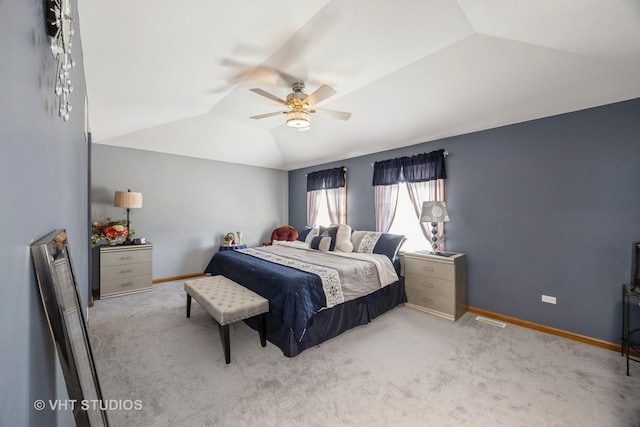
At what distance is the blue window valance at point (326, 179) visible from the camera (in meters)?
5.31

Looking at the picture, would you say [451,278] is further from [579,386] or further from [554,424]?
[554,424]

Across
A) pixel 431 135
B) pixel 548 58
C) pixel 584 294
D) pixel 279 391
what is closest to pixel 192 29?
pixel 279 391

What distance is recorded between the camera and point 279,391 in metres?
2.04

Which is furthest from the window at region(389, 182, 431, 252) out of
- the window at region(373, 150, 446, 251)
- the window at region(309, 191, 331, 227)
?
the window at region(309, 191, 331, 227)

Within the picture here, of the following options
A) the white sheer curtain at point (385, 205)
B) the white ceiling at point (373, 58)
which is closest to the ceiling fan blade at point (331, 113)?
the white ceiling at point (373, 58)

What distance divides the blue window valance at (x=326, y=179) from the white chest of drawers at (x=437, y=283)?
2.15m

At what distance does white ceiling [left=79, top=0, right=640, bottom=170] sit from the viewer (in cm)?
180

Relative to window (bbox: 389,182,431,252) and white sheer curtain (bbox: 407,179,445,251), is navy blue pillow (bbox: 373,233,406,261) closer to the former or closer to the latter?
window (bbox: 389,182,431,252)

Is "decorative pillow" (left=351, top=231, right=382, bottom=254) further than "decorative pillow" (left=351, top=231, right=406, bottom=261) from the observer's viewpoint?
Yes

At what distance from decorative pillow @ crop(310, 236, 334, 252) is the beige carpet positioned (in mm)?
1416

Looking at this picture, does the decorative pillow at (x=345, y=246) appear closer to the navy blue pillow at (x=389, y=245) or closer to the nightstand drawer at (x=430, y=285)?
the navy blue pillow at (x=389, y=245)

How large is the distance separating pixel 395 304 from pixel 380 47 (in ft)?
10.2

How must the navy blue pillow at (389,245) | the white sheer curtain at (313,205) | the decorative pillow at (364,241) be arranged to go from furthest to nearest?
the white sheer curtain at (313,205), the decorative pillow at (364,241), the navy blue pillow at (389,245)

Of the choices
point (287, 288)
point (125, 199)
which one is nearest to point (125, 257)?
point (125, 199)
